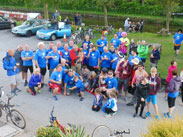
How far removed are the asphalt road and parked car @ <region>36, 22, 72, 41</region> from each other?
8.39m

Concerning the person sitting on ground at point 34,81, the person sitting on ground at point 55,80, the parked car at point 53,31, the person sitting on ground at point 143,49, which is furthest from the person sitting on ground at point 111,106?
the parked car at point 53,31

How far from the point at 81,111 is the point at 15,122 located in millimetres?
2208

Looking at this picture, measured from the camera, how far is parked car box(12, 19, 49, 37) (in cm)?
1850

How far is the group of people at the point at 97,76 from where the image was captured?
7.17 meters

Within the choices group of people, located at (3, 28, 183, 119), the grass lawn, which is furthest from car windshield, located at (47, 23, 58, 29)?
group of people, located at (3, 28, 183, 119)

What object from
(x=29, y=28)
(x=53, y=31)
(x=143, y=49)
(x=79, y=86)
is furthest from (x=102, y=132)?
(x=29, y=28)

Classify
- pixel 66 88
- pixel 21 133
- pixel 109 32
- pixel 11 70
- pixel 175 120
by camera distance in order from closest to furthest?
pixel 175 120
pixel 21 133
pixel 11 70
pixel 66 88
pixel 109 32

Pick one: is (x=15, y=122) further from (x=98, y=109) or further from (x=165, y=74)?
(x=165, y=74)

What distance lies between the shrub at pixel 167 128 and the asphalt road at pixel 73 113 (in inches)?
88.5

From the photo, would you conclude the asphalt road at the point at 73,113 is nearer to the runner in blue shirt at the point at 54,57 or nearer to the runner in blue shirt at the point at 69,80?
the runner in blue shirt at the point at 69,80

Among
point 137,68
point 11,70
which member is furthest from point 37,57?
point 137,68

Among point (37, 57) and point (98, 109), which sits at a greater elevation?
point (37, 57)

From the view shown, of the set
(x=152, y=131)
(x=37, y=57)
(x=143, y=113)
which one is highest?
(x=37, y=57)

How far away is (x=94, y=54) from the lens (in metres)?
9.71
